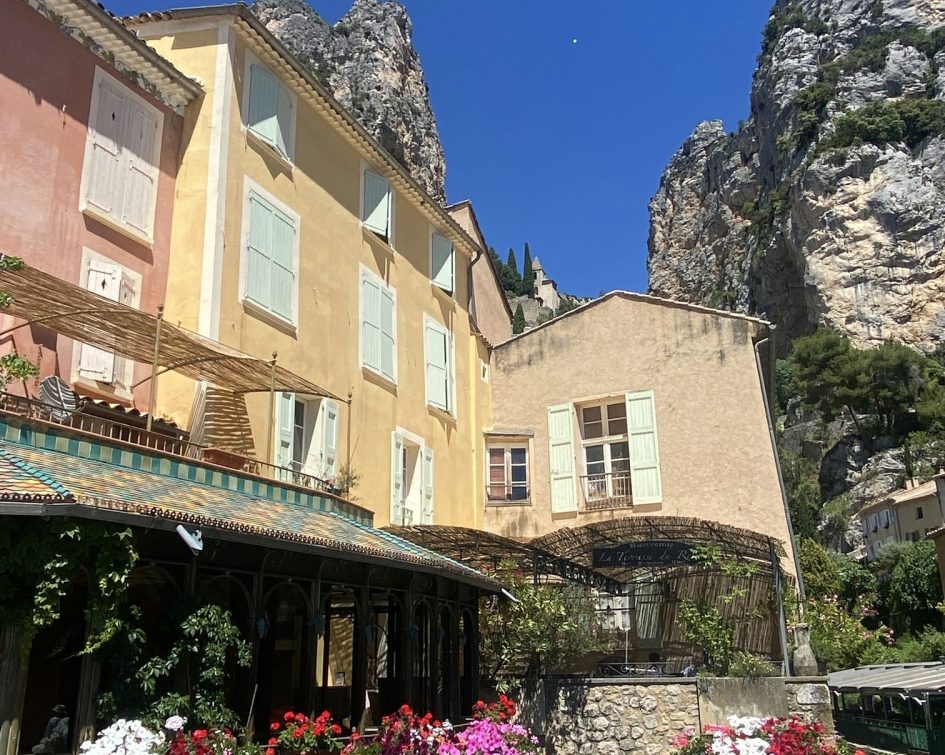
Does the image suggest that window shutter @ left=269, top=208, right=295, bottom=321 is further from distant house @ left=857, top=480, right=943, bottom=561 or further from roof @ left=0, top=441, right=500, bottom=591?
distant house @ left=857, top=480, right=943, bottom=561

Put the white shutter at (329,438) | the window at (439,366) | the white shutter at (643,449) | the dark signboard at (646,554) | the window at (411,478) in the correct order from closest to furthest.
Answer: the white shutter at (329,438)
the dark signboard at (646,554)
the window at (411,478)
the window at (439,366)
the white shutter at (643,449)

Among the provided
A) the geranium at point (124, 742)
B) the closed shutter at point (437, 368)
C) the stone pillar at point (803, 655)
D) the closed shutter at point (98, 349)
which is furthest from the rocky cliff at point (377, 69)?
the geranium at point (124, 742)

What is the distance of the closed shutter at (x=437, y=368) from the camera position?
18938 millimetres

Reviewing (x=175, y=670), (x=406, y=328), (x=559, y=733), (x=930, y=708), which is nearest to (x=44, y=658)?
(x=175, y=670)

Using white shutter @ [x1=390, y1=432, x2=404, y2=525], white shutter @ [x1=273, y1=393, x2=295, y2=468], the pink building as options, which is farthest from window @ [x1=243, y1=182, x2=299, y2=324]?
white shutter @ [x1=390, y1=432, x2=404, y2=525]

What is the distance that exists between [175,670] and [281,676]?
6213 mm

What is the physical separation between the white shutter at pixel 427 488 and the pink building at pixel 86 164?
6853 mm

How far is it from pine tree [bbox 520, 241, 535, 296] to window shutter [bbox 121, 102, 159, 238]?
85.3 metres

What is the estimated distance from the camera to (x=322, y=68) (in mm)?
56031

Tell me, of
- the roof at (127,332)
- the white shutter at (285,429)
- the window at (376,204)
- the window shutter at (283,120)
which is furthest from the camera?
the window at (376,204)

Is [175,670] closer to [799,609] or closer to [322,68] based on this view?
[799,609]

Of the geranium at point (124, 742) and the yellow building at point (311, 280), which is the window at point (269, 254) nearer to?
the yellow building at point (311, 280)

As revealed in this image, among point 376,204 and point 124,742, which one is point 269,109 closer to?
point 376,204

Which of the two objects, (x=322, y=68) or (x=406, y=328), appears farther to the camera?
(x=322, y=68)
